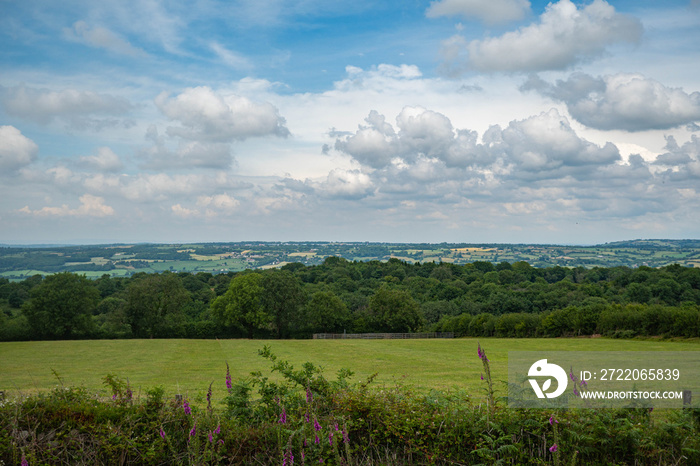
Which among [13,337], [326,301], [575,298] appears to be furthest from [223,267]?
[575,298]

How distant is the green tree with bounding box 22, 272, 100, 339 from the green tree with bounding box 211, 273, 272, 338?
1404cm

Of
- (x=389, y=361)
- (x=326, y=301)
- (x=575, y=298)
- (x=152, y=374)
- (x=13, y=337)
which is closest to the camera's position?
(x=152, y=374)

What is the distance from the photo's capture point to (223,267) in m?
116

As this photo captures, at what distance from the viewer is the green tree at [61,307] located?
47.2m

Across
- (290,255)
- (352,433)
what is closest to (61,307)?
(352,433)

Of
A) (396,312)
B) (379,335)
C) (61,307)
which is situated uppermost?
(61,307)

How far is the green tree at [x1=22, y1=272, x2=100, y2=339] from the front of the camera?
155 ft

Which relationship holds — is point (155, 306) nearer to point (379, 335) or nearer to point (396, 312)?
point (379, 335)

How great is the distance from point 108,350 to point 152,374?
17999 mm

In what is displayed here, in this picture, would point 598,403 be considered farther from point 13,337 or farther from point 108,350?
point 13,337

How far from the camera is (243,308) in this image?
57.6 m

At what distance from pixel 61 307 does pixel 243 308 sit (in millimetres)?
19124

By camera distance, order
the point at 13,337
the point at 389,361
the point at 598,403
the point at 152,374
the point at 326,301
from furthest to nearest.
A: the point at 326,301 < the point at 13,337 < the point at 389,361 < the point at 152,374 < the point at 598,403

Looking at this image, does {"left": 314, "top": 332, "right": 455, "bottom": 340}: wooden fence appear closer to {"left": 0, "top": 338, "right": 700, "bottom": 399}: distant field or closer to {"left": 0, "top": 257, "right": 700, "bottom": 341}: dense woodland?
{"left": 0, "top": 257, "right": 700, "bottom": 341}: dense woodland
